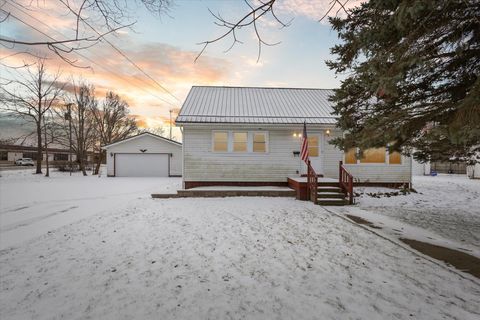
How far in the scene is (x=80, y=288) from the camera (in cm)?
322

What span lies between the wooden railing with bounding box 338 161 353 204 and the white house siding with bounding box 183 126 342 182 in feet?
7.68

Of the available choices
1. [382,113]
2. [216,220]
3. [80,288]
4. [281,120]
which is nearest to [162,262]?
[80,288]

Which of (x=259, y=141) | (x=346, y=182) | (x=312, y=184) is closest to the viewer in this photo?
(x=312, y=184)

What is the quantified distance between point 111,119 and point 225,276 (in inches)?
1452

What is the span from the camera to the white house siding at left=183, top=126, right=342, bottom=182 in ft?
37.4

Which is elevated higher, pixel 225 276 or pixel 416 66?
pixel 416 66

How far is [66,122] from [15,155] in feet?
120

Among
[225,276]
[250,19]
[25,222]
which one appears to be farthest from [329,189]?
[25,222]

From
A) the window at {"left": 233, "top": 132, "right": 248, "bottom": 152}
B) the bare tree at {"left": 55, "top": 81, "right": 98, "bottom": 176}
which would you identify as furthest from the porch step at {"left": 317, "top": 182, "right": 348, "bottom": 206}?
the bare tree at {"left": 55, "top": 81, "right": 98, "bottom": 176}

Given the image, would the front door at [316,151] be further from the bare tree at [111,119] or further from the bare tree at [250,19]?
A: the bare tree at [111,119]

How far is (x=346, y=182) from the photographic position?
376 inches

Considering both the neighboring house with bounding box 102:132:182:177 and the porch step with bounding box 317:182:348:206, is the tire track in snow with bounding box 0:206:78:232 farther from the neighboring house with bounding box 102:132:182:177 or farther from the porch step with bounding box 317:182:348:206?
the neighboring house with bounding box 102:132:182:177

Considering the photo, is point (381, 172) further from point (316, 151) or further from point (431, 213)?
point (431, 213)

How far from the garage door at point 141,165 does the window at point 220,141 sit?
493 inches
